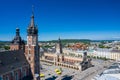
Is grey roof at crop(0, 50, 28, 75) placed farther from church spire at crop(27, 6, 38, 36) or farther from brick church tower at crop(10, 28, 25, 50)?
church spire at crop(27, 6, 38, 36)

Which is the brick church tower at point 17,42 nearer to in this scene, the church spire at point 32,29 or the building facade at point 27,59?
the building facade at point 27,59

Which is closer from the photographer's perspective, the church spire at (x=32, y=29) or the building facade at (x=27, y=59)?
the building facade at (x=27, y=59)

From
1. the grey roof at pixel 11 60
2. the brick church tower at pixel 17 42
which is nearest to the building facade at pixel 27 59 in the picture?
the grey roof at pixel 11 60

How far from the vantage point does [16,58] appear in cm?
5831

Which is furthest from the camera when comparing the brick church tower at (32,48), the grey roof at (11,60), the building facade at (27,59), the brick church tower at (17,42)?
the brick church tower at (17,42)

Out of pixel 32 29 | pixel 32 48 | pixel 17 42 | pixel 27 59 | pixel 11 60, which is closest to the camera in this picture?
pixel 11 60

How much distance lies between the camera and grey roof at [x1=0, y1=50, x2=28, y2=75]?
51.6 metres

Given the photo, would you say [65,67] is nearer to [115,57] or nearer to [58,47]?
[58,47]

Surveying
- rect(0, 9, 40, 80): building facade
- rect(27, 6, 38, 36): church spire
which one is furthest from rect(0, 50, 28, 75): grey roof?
rect(27, 6, 38, 36): church spire

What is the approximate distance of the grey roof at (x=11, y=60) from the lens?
5161 cm

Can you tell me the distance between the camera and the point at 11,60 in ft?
183

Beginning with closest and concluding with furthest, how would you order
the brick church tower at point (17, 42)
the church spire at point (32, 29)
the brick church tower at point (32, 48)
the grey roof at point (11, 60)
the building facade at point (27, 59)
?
the grey roof at point (11, 60)
the building facade at point (27, 59)
the brick church tower at point (32, 48)
the church spire at point (32, 29)
the brick church tower at point (17, 42)

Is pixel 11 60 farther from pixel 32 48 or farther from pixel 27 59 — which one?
pixel 32 48

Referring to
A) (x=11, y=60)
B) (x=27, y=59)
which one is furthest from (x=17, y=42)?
(x=11, y=60)
